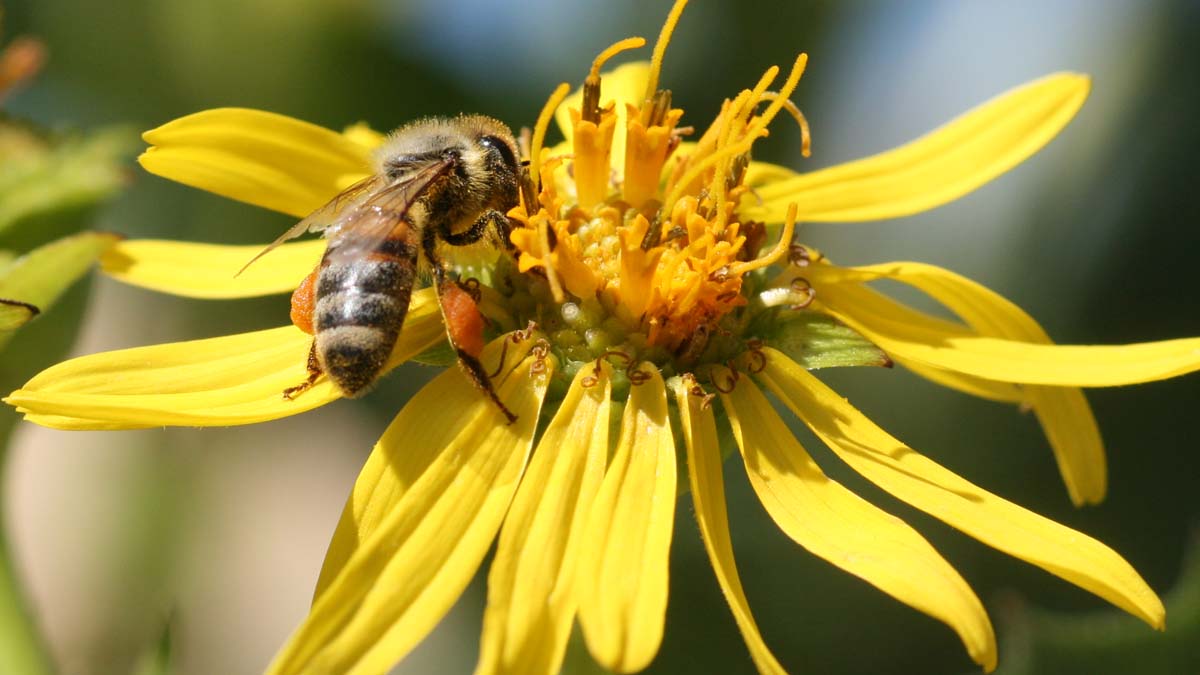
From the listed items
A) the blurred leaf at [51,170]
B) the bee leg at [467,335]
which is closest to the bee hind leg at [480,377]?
the bee leg at [467,335]

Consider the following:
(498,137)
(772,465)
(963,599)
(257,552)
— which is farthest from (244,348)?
(257,552)

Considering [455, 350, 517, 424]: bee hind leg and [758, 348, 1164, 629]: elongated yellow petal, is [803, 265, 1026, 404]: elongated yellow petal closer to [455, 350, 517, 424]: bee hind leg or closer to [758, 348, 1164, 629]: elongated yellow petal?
[758, 348, 1164, 629]: elongated yellow petal

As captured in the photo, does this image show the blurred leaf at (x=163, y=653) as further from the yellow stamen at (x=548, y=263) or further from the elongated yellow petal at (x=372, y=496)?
the yellow stamen at (x=548, y=263)

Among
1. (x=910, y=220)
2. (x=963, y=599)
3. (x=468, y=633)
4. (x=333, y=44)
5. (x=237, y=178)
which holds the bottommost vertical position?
(x=963, y=599)

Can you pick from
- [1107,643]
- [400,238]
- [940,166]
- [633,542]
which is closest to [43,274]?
[400,238]

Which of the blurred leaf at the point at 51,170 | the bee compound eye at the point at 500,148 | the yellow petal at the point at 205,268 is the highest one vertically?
the blurred leaf at the point at 51,170

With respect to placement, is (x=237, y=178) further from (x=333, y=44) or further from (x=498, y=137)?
(x=333, y=44)

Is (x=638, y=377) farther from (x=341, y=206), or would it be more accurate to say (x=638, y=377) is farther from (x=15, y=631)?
(x=15, y=631)
